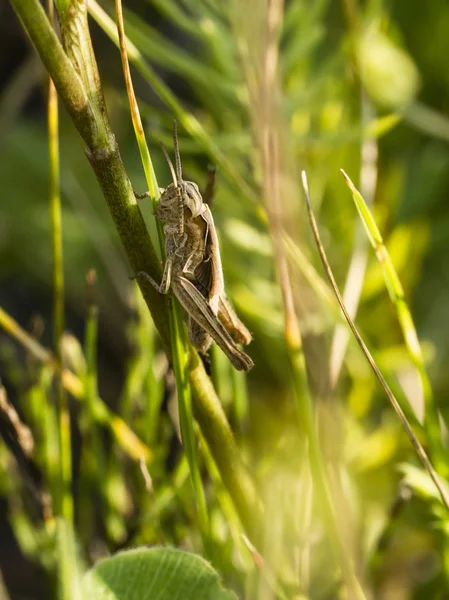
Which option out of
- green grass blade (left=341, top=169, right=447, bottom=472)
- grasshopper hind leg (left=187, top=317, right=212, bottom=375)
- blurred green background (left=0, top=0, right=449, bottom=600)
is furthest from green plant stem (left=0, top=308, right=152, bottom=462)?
green grass blade (left=341, top=169, right=447, bottom=472)

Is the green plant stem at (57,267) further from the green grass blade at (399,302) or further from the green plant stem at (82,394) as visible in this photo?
the green grass blade at (399,302)

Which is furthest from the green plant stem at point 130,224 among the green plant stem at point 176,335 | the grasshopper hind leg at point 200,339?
the grasshopper hind leg at point 200,339

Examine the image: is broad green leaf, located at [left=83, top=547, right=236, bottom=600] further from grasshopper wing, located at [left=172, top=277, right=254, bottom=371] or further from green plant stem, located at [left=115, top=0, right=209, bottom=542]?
grasshopper wing, located at [left=172, top=277, right=254, bottom=371]

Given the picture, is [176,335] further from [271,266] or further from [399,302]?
[271,266]

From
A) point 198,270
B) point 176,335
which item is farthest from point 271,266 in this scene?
point 176,335

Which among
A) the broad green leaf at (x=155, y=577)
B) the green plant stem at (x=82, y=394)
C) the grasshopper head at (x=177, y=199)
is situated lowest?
the broad green leaf at (x=155, y=577)

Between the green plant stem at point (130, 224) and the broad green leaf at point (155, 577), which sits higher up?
the green plant stem at point (130, 224)

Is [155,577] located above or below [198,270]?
below
